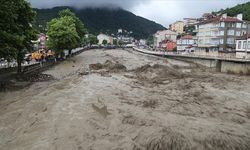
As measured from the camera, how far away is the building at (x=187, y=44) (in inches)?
4513

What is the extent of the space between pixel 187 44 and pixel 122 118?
103 m

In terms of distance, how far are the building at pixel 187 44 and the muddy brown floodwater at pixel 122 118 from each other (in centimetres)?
8214

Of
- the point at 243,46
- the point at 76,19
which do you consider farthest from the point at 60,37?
the point at 243,46

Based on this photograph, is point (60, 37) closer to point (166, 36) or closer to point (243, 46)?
point (243, 46)

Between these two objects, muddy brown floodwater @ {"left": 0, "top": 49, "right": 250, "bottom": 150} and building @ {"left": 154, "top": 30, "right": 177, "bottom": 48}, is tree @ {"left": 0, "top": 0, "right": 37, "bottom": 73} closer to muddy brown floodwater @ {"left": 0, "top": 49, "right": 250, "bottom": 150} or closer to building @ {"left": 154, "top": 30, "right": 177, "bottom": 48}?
muddy brown floodwater @ {"left": 0, "top": 49, "right": 250, "bottom": 150}

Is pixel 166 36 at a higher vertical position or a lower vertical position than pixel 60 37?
higher

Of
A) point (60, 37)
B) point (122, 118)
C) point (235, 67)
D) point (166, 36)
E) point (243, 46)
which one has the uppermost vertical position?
point (166, 36)

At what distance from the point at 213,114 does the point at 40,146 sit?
12950mm

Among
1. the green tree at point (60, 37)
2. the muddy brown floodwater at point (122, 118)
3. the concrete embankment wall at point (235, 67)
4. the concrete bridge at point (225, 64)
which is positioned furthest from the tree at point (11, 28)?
the concrete embankment wall at point (235, 67)

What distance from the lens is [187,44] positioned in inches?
4742

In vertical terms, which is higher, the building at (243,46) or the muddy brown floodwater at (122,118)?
the building at (243,46)

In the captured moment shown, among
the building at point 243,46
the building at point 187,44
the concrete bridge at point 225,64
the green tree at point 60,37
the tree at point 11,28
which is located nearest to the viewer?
the tree at point 11,28

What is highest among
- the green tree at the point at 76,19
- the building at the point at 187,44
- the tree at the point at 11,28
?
the green tree at the point at 76,19

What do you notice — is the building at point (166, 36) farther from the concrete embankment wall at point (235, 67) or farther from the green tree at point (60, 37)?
the concrete embankment wall at point (235, 67)
